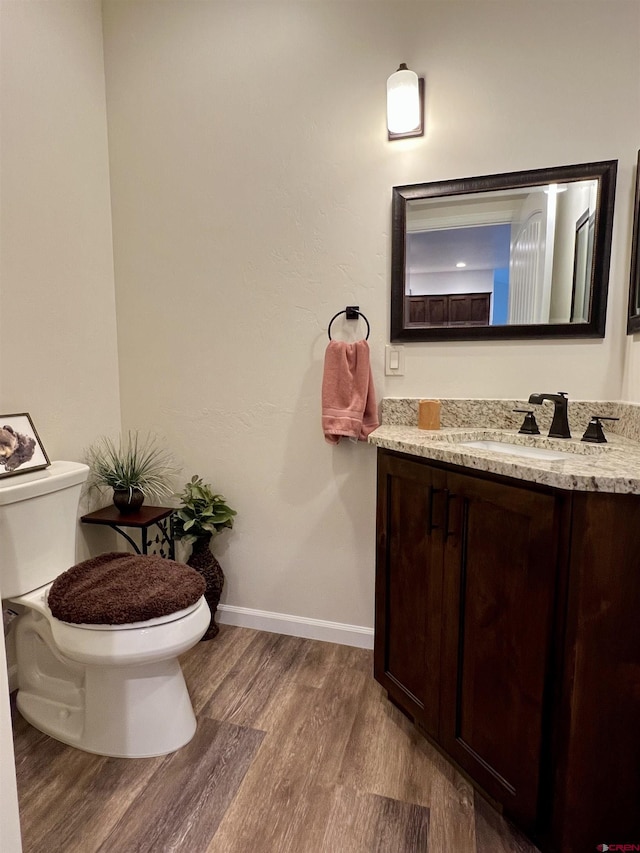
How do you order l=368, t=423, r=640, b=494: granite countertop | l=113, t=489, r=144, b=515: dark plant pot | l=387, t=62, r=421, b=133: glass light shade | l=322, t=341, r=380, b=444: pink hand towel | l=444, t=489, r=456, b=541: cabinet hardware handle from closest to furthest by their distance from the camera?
l=368, t=423, r=640, b=494: granite countertop
l=444, t=489, r=456, b=541: cabinet hardware handle
l=387, t=62, r=421, b=133: glass light shade
l=322, t=341, r=380, b=444: pink hand towel
l=113, t=489, r=144, b=515: dark plant pot

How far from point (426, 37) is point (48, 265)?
1.63m

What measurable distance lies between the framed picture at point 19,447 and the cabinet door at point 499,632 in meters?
Result: 1.38

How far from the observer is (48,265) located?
1726mm

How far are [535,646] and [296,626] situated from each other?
1204mm

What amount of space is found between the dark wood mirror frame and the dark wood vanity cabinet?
81cm

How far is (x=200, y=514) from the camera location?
1.90 meters

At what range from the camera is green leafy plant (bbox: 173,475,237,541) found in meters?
1.90

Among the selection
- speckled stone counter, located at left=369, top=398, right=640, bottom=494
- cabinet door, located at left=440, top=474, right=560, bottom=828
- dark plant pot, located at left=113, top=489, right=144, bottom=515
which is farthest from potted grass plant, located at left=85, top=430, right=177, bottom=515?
cabinet door, located at left=440, top=474, right=560, bottom=828

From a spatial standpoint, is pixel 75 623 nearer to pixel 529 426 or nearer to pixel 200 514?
pixel 200 514

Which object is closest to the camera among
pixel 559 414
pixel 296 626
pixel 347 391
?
pixel 559 414

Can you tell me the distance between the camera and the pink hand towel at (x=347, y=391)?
171cm

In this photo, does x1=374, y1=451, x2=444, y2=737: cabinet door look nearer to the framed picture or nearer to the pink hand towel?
the pink hand towel

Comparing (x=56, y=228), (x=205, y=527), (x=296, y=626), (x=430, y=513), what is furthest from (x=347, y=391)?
(x=56, y=228)

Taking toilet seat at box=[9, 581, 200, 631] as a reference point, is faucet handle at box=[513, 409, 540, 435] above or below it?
above
